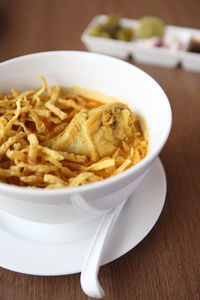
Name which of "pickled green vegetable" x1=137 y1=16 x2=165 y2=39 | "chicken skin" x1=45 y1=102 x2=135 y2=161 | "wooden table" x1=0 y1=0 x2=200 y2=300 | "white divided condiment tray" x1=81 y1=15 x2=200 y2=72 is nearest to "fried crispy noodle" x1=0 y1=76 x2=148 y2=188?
"chicken skin" x1=45 y1=102 x2=135 y2=161

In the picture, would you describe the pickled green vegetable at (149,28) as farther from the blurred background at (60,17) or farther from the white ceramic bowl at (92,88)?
the white ceramic bowl at (92,88)

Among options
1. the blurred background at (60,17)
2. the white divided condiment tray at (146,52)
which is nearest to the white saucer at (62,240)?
the white divided condiment tray at (146,52)

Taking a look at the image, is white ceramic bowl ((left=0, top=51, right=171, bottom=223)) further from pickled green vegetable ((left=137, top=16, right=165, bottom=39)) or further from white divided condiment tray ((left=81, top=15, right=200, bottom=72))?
pickled green vegetable ((left=137, top=16, right=165, bottom=39))

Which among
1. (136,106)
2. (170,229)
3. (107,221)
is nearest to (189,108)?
(136,106)

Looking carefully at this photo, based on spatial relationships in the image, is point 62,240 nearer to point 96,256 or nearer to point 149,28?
point 96,256

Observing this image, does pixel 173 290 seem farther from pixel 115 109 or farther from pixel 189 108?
pixel 189 108
